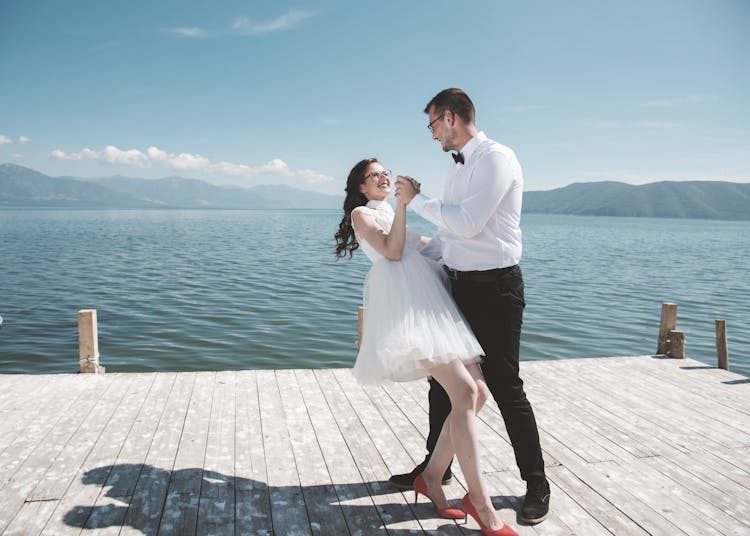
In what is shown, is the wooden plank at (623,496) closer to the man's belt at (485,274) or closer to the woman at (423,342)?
Answer: the woman at (423,342)

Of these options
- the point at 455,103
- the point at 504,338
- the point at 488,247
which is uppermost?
the point at 455,103

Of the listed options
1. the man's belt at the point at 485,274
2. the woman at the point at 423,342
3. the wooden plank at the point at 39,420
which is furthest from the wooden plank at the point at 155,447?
the man's belt at the point at 485,274

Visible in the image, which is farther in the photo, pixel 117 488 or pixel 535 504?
pixel 117 488

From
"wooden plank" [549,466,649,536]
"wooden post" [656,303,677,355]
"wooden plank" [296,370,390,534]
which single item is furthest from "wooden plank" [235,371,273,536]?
"wooden post" [656,303,677,355]

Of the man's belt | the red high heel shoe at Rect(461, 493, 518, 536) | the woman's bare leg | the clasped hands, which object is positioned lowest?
the red high heel shoe at Rect(461, 493, 518, 536)

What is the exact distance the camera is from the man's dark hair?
292 centimetres

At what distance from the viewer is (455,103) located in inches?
115

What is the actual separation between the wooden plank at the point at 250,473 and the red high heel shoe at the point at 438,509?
854 mm

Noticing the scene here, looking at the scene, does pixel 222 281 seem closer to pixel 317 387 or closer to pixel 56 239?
pixel 317 387

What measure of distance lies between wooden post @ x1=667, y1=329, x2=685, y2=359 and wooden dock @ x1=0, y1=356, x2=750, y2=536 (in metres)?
1.18

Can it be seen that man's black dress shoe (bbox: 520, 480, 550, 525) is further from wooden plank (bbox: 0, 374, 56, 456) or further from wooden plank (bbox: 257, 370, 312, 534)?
wooden plank (bbox: 0, 374, 56, 456)

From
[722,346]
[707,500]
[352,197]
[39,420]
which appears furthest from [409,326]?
[722,346]

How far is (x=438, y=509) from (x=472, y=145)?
2.06 meters

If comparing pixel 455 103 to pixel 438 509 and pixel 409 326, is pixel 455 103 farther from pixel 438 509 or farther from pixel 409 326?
pixel 438 509
